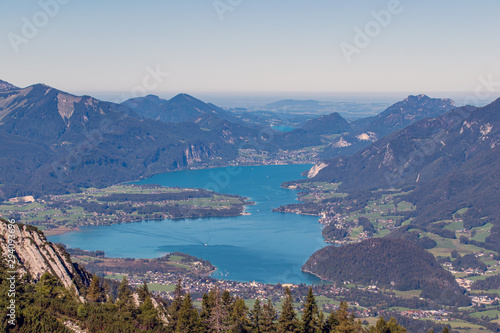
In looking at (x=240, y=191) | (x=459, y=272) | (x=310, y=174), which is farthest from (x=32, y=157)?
(x=459, y=272)

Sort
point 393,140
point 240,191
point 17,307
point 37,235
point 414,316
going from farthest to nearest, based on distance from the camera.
A: 1. point 393,140
2. point 240,191
3. point 414,316
4. point 37,235
5. point 17,307

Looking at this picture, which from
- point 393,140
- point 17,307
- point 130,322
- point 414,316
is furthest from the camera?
point 393,140

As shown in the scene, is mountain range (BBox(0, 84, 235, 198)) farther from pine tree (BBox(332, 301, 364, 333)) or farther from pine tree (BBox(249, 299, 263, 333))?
pine tree (BBox(332, 301, 364, 333))

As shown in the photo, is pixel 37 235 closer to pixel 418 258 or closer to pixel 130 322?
pixel 130 322

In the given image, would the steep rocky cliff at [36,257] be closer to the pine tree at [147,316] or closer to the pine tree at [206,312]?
the pine tree at [147,316]

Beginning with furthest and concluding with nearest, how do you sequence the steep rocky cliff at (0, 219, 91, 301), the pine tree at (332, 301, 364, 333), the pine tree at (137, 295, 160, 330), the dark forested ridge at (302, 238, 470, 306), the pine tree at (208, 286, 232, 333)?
the dark forested ridge at (302, 238, 470, 306)
the steep rocky cliff at (0, 219, 91, 301)
the pine tree at (137, 295, 160, 330)
the pine tree at (208, 286, 232, 333)
the pine tree at (332, 301, 364, 333)

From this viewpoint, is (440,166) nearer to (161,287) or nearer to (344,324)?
(161,287)

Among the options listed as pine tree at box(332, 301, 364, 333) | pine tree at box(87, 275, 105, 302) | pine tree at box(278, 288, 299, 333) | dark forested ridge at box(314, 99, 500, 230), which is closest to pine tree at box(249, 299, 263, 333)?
pine tree at box(278, 288, 299, 333)

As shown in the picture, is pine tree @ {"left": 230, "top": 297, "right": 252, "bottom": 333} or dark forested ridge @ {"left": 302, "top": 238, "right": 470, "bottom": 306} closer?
pine tree @ {"left": 230, "top": 297, "right": 252, "bottom": 333}
